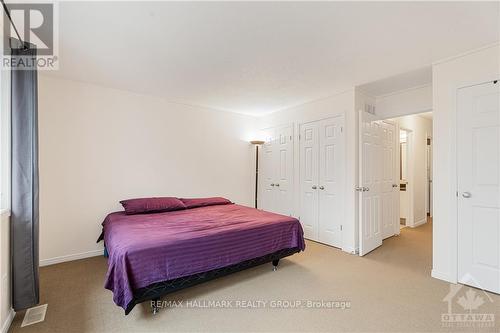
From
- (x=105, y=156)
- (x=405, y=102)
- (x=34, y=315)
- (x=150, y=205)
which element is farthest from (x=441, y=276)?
(x=105, y=156)

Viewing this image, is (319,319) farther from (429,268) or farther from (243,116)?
(243,116)

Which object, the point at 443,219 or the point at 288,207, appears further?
the point at 288,207

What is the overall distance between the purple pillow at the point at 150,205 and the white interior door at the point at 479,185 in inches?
134

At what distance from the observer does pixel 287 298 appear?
7.23ft

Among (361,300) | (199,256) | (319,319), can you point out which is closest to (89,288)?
(199,256)

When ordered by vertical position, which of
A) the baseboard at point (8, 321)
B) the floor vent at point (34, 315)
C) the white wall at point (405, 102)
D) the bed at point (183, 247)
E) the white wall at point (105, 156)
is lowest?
the floor vent at point (34, 315)

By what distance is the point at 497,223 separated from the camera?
7.24ft

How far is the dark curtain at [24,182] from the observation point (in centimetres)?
183

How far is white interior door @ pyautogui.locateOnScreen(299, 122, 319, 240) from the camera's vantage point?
3902 millimetres

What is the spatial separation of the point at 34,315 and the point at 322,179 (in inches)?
143

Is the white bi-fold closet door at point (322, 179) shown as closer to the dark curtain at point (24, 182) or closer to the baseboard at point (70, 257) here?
the baseboard at point (70, 257)

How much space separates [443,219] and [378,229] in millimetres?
1251
